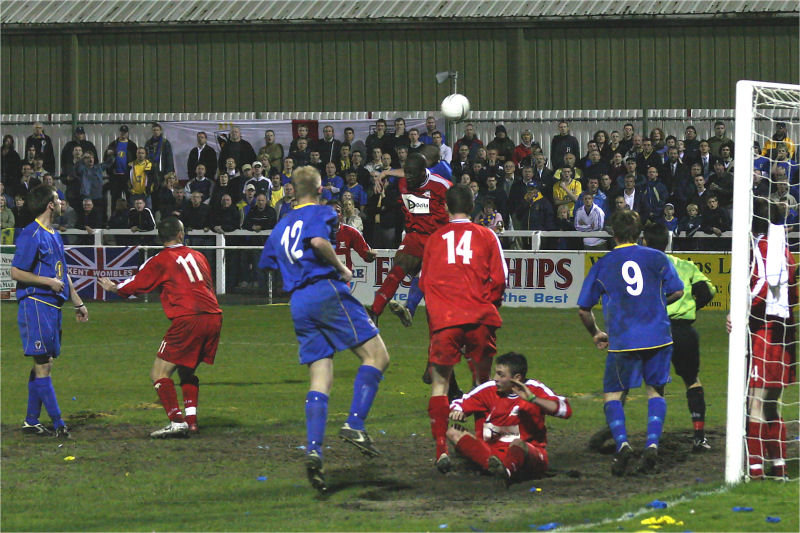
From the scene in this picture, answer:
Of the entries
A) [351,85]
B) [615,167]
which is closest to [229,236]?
[615,167]

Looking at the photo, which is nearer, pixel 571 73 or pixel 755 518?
pixel 755 518

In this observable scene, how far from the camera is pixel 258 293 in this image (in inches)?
883

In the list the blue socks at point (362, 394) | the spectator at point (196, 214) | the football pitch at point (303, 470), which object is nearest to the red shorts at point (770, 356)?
the football pitch at point (303, 470)

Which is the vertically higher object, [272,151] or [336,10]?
[336,10]

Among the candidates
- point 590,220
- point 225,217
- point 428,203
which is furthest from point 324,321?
point 225,217

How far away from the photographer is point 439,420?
29.2 feet

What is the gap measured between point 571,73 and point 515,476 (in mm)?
23278

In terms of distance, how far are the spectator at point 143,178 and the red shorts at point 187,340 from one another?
15.2m

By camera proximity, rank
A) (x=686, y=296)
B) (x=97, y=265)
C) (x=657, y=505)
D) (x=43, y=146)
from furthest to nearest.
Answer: (x=43, y=146)
(x=97, y=265)
(x=686, y=296)
(x=657, y=505)

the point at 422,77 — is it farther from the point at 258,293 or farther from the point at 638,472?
the point at 638,472

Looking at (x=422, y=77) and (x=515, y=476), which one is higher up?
(x=422, y=77)

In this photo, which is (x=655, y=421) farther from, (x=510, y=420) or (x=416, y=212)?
(x=416, y=212)

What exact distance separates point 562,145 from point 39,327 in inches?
608

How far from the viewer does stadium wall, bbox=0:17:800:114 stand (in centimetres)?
3009
